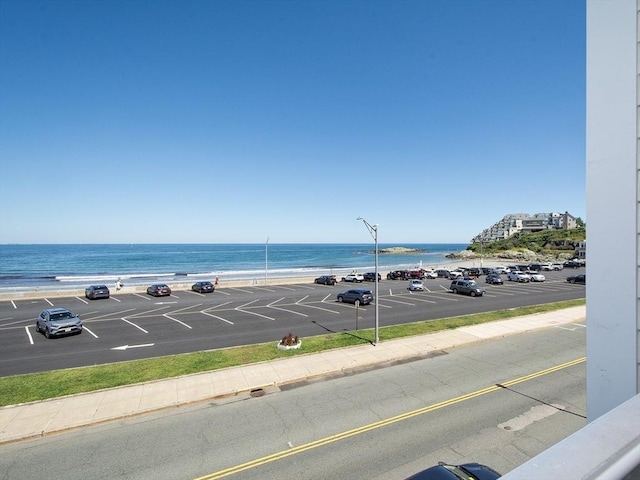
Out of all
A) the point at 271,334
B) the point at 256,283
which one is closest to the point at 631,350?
the point at 271,334

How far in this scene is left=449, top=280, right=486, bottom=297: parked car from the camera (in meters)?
35.7

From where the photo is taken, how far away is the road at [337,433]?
867 cm

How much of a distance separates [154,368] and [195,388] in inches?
125

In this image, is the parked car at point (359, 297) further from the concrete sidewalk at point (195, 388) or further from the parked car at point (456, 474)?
the parked car at point (456, 474)

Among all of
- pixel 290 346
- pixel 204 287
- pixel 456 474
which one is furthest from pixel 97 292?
pixel 456 474

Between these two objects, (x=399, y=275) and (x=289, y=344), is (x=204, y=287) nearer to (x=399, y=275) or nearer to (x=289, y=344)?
(x=289, y=344)

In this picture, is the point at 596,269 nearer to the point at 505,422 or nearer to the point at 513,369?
the point at 505,422

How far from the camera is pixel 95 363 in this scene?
16.5 metres

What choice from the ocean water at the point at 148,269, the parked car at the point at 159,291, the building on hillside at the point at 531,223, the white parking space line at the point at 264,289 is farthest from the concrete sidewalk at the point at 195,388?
the building on hillside at the point at 531,223

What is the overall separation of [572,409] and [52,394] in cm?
1742

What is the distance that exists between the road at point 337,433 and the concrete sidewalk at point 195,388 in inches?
20.8

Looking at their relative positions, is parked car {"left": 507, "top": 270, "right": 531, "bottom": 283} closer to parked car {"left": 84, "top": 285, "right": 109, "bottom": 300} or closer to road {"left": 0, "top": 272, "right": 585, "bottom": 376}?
road {"left": 0, "top": 272, "right": 585, "bottom": 376}

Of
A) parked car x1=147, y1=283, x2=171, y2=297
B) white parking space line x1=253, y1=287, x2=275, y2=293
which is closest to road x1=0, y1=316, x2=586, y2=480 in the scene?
white parking space line x1=253, y1=287, x2=275, y2=293

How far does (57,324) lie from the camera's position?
2073cm
